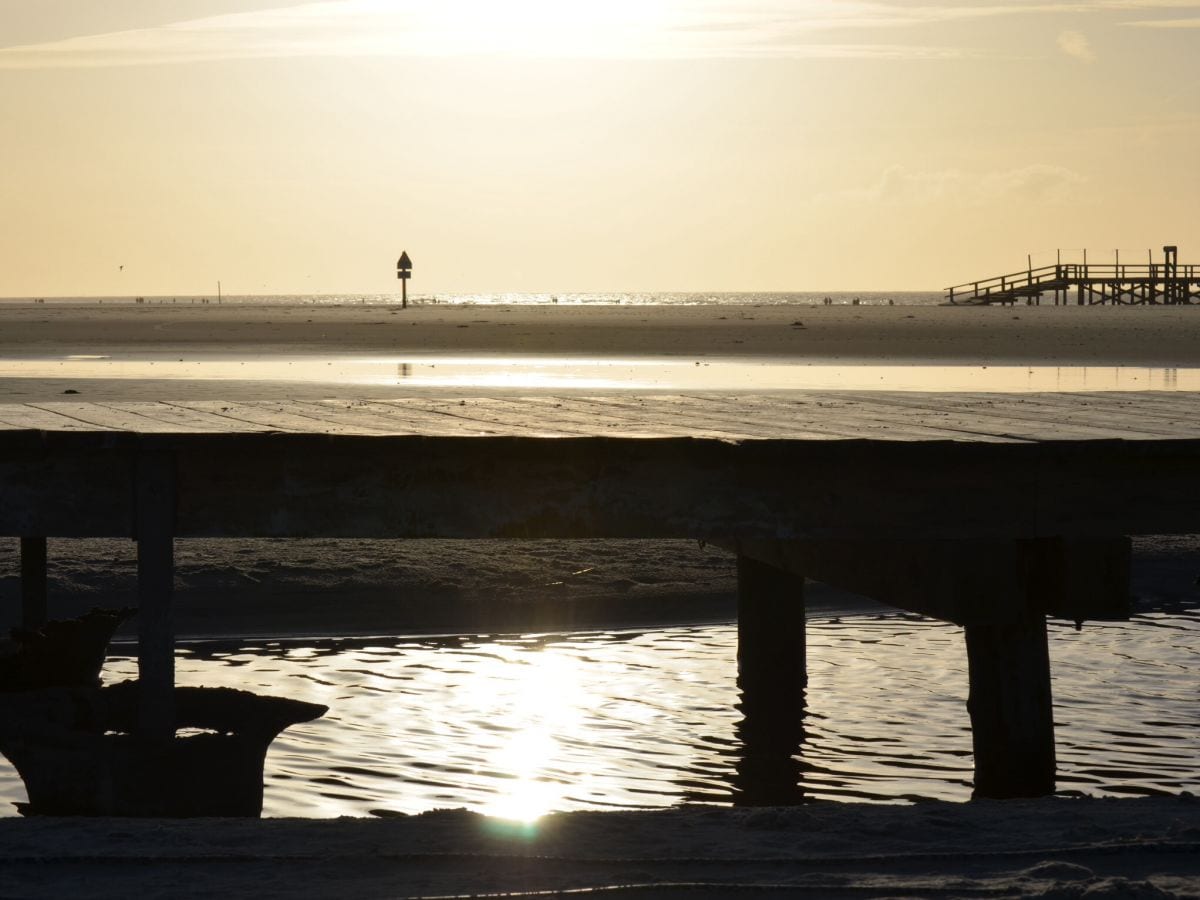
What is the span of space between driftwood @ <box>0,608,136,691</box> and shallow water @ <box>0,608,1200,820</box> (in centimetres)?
63

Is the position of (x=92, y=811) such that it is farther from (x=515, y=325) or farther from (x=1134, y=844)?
(x=515, y=325)

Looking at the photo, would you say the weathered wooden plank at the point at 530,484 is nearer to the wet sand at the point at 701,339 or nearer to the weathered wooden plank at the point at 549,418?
the weathered wooden plank at the point at 549,418

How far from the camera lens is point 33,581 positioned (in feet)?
31.5

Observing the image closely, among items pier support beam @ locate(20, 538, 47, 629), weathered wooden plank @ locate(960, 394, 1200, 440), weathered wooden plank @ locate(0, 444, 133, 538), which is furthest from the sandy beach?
pier support beam @ locate(20, 538, 47, 629)

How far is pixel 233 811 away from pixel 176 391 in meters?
21.8

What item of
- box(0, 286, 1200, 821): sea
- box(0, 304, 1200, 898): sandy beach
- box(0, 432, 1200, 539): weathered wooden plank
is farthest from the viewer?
box(0, 286, 1200, 821): sea

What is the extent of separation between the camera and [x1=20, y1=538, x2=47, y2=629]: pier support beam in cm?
952

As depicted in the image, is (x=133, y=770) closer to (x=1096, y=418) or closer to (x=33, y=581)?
(x=33, y=581)

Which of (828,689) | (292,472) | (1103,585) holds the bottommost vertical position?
(828,689)

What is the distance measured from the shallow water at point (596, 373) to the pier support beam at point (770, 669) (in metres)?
16.6

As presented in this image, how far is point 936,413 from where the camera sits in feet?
30.5

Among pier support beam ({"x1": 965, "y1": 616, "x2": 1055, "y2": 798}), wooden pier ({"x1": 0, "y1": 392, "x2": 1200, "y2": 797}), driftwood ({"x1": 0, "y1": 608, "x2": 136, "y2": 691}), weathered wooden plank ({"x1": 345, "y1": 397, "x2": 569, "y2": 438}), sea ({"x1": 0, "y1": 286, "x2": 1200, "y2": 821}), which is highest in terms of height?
weathered wooden plank ({"x1": 345, "y1": 397, "x2": 569, "y2": 438})

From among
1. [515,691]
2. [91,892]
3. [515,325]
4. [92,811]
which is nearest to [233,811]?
[92,811]

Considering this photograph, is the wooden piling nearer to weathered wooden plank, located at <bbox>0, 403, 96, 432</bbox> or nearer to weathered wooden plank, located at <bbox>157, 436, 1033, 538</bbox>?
weathered wooden plank, located at <bbox>157, 436, 1033, 538</bbox>
